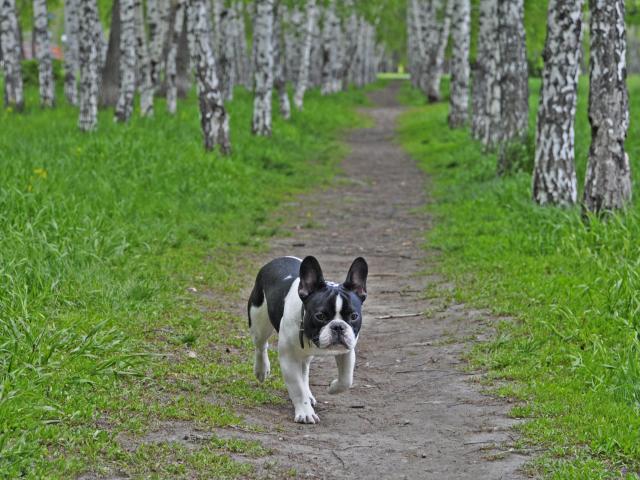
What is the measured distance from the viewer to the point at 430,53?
43688mm

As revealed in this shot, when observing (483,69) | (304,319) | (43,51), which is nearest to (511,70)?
(483,69)

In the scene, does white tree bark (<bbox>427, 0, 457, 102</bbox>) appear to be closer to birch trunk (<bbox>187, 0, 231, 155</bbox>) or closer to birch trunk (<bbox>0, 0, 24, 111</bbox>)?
birch trunk (<bbox>0, 0, 24, 111</bbox>)

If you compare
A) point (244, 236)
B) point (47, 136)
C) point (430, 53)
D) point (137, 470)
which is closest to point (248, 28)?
point (430, 53)

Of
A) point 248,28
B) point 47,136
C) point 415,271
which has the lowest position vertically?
point 415,271

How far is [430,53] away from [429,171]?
22.7m

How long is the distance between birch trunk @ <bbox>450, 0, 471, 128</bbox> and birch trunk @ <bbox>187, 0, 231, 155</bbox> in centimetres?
1094

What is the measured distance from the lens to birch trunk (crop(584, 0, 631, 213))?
1188cm

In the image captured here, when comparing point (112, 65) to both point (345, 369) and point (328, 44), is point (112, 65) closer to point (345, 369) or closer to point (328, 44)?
point (328, 44)

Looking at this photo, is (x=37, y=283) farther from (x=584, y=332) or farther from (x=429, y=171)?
(x=429, y=171)

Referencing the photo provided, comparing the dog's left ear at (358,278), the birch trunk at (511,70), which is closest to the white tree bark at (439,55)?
the birch trunk at (511,70)

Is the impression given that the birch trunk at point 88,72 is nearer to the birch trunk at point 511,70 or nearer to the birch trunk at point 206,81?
the birch trunk at point 206,81

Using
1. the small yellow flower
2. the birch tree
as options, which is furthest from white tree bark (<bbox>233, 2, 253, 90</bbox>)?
the small yellow flower

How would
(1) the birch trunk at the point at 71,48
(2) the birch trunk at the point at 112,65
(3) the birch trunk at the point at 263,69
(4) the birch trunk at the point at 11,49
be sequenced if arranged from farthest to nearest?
Result: (1) the birch trunk at the point at 71,48 < (2) the birch trunk at the point at 112,65 < (3) the birch trunk at the point at 263,69 < (4) the birch trunk at the point at 11,49

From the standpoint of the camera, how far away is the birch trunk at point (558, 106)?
1306 cm
